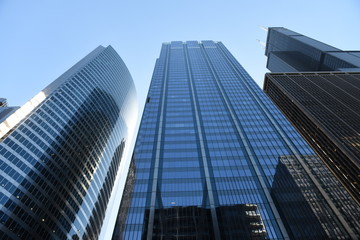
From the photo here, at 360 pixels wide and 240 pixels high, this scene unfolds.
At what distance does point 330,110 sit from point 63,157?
320ft

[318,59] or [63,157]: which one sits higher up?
[318,59]

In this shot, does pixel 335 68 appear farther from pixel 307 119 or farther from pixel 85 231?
pixel 85 231

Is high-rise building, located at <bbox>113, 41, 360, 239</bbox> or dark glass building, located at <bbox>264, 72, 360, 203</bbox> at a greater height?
dark glass building, located at <bbox>264, 72, 360, 203</bbox>

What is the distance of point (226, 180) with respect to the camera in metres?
53.9

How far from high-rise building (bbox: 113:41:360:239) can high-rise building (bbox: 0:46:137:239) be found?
90.9 feet

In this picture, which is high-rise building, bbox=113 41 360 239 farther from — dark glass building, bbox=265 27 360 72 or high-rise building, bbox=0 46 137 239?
dark glass building, bbox=265 27 360 72

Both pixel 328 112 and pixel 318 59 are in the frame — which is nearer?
pixel 328 112

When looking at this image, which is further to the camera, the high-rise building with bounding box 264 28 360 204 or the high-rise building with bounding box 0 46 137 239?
the high-rise building with bounding box 264 28 360 204

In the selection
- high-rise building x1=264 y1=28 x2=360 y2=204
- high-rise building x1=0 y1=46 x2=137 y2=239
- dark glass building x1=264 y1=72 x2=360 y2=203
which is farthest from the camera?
high-rise building x1=264 y1=28 x2=360 y2=204

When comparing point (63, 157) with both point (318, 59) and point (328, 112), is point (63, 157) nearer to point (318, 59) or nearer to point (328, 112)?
point (328, 112)

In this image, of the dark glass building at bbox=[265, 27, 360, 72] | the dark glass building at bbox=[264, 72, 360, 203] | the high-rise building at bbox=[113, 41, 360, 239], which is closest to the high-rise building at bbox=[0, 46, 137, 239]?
the high-rise building at bbox=[113, 41, 360, 239]

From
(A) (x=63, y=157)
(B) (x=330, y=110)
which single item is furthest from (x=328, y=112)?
(A) (x=63, y=157)

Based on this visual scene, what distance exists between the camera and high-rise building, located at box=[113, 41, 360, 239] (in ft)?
142

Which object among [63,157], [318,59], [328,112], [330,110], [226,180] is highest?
[318,59]
